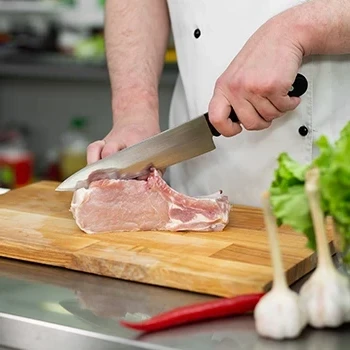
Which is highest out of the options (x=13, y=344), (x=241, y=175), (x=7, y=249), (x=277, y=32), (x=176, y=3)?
(x=176, y=3)

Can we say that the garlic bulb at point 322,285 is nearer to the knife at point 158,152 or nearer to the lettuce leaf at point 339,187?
the lettuce leaf at point 339,187

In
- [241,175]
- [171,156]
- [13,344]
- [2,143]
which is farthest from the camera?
[2,143]

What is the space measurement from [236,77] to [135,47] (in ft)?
1.62

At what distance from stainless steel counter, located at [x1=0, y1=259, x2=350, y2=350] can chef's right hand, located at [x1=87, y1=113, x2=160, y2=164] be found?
1.25 ft

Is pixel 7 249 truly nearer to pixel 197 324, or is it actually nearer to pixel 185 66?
pixel 197 324

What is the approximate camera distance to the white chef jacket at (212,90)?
158cm

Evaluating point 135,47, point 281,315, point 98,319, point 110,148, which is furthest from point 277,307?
point 135,47

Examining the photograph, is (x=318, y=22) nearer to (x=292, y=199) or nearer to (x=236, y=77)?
(x=236, y=77)

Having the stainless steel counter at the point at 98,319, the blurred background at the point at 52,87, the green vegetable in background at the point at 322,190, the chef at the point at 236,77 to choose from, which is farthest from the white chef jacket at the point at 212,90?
the blurred background at the point at 52,87

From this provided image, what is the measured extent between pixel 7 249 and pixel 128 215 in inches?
8.2

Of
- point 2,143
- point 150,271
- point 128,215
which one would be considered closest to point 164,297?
point 150,271

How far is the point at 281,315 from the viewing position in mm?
953

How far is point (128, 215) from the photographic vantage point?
4.58ft

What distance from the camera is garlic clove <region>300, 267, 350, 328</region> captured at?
950mm
